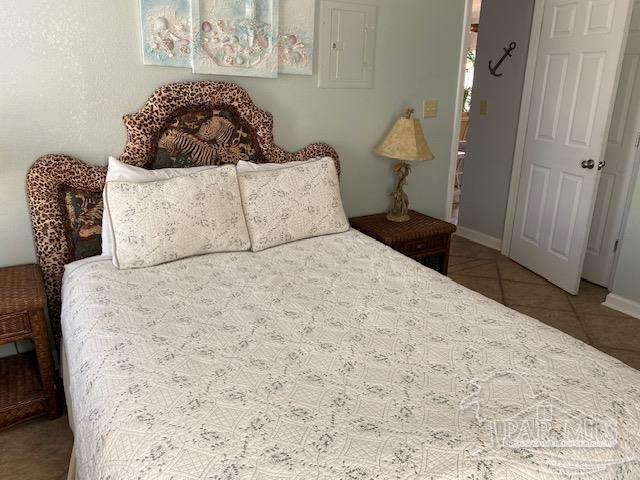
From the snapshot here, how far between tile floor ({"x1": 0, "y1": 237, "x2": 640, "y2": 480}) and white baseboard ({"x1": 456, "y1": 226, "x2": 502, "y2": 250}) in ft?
0.21

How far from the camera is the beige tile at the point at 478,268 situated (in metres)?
3.67

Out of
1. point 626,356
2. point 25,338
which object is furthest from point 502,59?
point 25,338

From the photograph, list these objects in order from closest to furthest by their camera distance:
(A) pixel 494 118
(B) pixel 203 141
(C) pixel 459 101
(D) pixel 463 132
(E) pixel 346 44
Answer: (B) pixel 203 141
(E) pixel 346 44
(C) pixel 459 101
(A) pixel 494 118
(D) pixel 463 132

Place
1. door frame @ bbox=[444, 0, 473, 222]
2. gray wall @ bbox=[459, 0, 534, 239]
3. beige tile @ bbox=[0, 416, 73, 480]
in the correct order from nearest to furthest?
beige tile @ bbox=[0, 416, 73, 480], door frame @ bbox=[444, 0, 473, 222], gray wall @ bbox=[459, 0, 534, 239]

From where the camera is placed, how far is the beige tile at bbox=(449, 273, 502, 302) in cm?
334

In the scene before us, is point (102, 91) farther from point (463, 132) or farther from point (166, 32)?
point (463, 132)

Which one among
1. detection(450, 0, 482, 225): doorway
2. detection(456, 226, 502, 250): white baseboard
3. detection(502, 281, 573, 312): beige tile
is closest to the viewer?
detection(502, 281, 573, 312): beige tile

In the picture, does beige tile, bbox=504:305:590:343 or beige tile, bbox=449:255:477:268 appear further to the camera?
beige tile, bbox=449:255:477:268

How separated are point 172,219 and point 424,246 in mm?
1489

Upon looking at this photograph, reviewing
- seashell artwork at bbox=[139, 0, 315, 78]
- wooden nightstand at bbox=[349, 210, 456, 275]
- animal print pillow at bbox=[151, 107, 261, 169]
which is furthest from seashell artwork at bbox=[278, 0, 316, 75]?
wooden nightstand at bbox=[349, 210, 456, 275]

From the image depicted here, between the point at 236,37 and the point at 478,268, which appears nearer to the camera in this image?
the point at 236,37

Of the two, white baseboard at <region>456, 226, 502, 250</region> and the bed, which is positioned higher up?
the bed

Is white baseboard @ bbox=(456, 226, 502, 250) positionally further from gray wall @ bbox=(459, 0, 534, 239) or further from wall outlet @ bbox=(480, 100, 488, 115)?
wall outlet @ bbox=(480, 100, 488, 115)

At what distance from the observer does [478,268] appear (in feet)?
12.4
